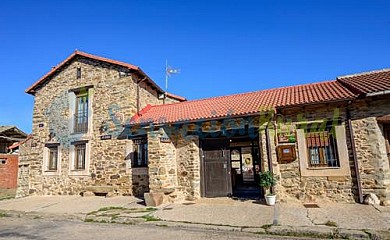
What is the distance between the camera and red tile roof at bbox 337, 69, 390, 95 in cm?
774

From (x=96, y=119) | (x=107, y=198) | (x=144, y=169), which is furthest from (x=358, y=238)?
(x=96, y=119)

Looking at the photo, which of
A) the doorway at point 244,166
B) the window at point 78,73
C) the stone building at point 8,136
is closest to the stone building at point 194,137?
the window at point 78,73

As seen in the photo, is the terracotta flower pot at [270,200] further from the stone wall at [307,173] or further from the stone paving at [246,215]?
the stone wall at [307,173]

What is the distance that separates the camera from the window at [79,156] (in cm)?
Result: 1256

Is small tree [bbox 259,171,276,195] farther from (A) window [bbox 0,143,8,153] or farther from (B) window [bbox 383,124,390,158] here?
(A) window [bbox 0,143,8,153]

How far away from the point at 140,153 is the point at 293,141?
6369 millimetres

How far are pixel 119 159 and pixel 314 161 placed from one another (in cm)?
796

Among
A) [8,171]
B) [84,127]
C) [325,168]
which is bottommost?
[325,168]

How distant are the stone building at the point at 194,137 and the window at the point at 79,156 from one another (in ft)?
0.16

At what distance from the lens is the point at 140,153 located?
37.3ft

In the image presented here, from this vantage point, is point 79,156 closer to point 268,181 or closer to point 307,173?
point 268,181

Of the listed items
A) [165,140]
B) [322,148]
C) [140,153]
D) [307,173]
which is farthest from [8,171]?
[322,148]

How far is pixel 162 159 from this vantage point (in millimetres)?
9758

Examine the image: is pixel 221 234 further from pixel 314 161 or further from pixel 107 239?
pixel 314 161
